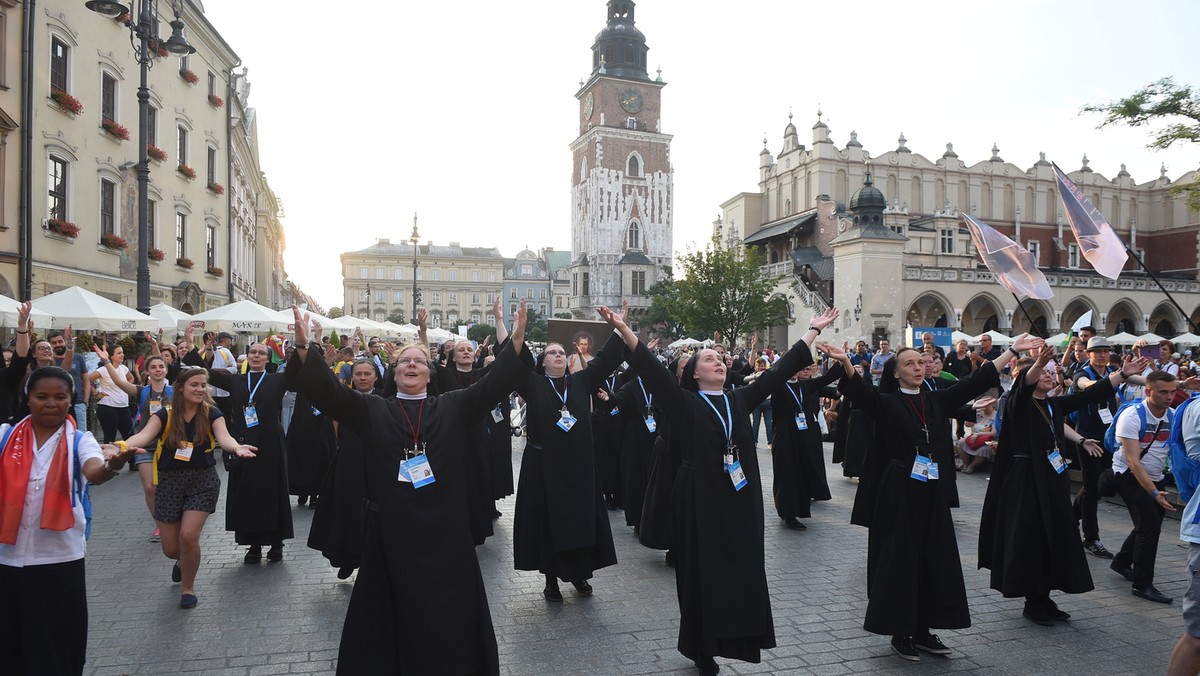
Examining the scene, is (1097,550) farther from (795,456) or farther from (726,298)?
(726,298)

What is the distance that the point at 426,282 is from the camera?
105 metres

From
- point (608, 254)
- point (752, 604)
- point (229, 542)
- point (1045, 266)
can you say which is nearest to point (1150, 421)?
point (752, 604)

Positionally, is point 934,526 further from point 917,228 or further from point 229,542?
point 917,228

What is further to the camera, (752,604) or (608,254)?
(608,254)

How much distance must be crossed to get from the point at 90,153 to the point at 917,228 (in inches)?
1777

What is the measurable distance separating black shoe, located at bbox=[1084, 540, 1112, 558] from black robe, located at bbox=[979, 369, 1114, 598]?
226 centimetres

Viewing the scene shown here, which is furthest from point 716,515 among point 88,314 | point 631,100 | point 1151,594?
point 631,100

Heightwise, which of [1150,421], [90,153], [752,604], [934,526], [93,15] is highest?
[93,15]

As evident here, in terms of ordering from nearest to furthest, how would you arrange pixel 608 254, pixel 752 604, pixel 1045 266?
pixel 752 604 → pixel 1045 266 → pixel 608 254

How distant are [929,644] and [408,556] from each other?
3381 millimetres

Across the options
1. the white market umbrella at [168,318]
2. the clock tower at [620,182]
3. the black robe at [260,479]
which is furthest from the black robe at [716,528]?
the clock tower at [620,182]

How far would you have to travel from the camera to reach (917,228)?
51.6 metres

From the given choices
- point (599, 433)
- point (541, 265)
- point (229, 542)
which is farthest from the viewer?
point (541, 265)

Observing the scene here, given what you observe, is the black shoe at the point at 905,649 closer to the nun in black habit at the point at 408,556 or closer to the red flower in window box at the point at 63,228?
the nun in black habit at the point at 408,556
